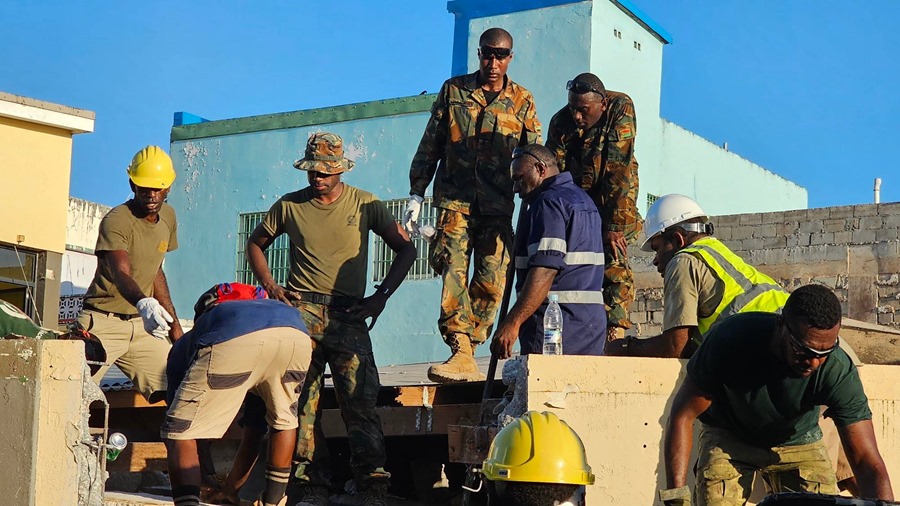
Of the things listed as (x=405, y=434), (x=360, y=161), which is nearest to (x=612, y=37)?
(x=360, y=161)

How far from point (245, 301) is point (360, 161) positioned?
1519 cm

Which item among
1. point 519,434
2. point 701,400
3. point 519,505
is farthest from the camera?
point 701,400

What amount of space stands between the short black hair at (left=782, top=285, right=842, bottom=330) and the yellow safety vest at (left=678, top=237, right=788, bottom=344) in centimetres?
149

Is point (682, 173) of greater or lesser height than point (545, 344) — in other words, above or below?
above

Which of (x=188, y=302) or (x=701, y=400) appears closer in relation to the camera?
(x=701, y=400)

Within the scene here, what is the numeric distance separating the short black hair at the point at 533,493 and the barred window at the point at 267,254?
Answer: 709 inches

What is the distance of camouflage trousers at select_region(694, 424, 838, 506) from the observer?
5.32m

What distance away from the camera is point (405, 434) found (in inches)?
303

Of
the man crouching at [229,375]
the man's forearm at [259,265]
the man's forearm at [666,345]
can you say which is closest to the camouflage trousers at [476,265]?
the man's forearm at [259,265]

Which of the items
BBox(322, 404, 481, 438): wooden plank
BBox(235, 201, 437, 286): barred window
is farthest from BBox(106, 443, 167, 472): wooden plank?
BBox(235, 201, 437, 286): barred window

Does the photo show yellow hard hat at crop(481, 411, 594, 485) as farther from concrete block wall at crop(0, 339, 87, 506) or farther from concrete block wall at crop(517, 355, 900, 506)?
concrete block wall at crop(0, 339, 87, 506)

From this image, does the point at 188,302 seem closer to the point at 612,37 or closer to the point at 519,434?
the point at 612,37

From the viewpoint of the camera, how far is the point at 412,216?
27.7 feet

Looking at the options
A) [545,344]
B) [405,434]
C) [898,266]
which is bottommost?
[405,434]
